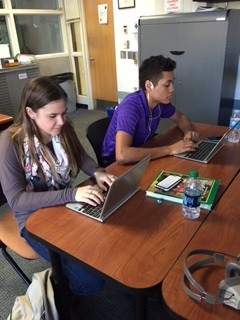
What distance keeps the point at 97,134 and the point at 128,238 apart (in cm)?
96

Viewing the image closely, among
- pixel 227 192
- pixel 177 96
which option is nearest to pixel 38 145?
pixel 227 192

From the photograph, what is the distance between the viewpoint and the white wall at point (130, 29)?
326 centimetres

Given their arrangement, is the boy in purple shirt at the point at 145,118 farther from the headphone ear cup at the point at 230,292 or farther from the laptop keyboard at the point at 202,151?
the headphone ear cup at the point at 230,292

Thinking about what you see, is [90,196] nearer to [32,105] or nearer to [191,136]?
[32,105]

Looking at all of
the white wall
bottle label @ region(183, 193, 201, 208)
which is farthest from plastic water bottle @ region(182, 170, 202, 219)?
the white wall

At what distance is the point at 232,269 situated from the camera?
2.40 feet

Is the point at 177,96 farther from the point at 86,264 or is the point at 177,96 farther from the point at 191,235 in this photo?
the point at 86,264

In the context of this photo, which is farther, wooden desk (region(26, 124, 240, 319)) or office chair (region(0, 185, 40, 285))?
office chair (region(0, 185, 40, 285))

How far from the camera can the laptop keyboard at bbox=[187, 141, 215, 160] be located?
4.92 ft

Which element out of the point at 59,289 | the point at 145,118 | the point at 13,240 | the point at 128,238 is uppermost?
the point at 145,118

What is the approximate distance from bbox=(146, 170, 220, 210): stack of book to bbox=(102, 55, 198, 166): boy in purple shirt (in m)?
0.30

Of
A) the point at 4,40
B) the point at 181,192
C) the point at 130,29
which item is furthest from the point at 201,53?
the point at 4,40

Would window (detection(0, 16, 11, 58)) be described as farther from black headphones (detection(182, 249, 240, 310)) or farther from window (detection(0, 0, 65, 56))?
black headphones (detection(182, 249, 240, 310))

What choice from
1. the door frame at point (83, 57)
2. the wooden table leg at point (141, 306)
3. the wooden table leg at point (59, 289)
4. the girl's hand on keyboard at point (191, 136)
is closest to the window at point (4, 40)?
the door frame at point (83, 57)
